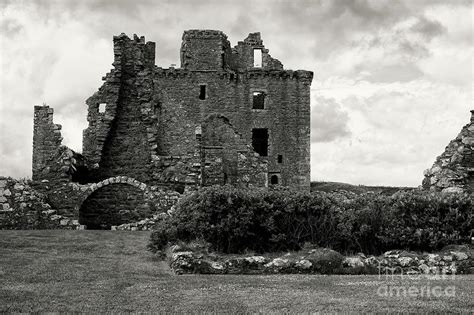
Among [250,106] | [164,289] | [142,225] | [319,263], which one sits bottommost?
[164,289]

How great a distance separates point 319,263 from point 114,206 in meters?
12.2

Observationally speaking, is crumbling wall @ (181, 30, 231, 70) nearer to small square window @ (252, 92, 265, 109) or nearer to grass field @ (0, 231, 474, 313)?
small square window @ (252, 92, 265, 109)

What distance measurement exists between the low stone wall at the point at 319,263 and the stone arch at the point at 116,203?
9.76m

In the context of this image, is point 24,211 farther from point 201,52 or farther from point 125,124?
point 201,52

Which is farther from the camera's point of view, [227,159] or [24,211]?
[227,159]

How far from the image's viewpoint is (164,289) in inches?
428

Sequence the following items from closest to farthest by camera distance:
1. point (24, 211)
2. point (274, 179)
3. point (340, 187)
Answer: point (24, 211)
point (340, 187)
point (274, 179)

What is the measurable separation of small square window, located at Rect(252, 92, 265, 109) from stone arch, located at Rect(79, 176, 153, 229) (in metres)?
34.5

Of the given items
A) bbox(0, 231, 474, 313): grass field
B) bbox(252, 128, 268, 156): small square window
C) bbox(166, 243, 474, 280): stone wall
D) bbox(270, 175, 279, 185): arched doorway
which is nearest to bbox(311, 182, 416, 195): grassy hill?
bbox(270, 175, 279, 185): arched doorway

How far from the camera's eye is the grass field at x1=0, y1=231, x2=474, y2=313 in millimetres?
9469

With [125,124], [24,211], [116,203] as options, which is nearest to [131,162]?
[125,124]

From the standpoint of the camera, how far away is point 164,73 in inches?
2229

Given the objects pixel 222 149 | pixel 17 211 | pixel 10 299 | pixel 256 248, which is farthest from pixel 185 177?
pixel 10 299

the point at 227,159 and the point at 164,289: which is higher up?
the point at 227,159
